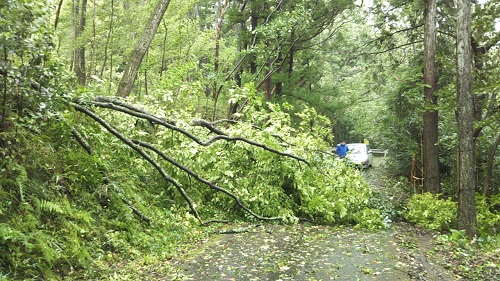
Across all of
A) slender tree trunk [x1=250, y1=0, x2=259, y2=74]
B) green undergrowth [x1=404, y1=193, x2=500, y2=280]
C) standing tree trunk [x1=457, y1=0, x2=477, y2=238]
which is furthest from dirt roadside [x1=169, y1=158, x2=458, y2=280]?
slender tree trunk [x1=250, y1=0, x2=259, y2=74]

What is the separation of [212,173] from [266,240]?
2.11 meters

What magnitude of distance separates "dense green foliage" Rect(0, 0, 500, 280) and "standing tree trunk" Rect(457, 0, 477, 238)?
0.67 meters

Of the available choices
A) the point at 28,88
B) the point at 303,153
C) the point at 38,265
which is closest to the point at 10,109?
the point at 28,88

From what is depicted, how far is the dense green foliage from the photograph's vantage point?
423 cm

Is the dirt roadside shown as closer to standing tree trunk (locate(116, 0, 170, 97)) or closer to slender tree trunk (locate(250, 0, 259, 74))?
standing tree trunk (locate(116, 0, 170, 97))

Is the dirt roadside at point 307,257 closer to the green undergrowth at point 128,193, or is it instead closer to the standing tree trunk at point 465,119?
the green undergrowth at point 128,193

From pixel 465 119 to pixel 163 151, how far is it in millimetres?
6793

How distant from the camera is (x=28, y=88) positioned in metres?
4.33

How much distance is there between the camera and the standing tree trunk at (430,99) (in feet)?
42.3

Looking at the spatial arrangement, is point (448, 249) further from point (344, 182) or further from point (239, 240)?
point (239, 240)

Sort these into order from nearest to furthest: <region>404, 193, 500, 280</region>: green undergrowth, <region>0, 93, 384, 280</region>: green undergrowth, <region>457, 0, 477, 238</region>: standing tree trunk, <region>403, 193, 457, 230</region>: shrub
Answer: <region>0, 93, 384, 280</region>: green undergrowth → <region>404, 193, 500, 280</region>: green undergrowth → <region>457, 0, 477, 238</region>: standing tree trunk → <region>403, 193, 457, 230</region>: shrub

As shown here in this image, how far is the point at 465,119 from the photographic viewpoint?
9.23m

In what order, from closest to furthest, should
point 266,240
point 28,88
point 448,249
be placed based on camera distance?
point 28,88
point 266,240
point 448,249

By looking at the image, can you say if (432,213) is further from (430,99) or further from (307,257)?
(307,257)
